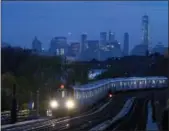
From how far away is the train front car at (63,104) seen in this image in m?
11.5

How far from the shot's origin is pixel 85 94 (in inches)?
514

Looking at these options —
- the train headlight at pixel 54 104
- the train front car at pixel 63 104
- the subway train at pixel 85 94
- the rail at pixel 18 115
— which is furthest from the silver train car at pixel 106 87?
the rail at pixel 18 115

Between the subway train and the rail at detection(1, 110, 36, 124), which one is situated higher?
the subway train

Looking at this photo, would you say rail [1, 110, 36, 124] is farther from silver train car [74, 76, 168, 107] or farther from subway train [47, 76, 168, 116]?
silver train car [74, 76, 168, 107]

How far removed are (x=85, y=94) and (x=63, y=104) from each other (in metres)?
1.62

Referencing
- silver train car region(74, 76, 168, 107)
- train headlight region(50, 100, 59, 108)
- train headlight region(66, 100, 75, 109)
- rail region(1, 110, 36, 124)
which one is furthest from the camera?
silver train car region(74, 76, 168, 107)

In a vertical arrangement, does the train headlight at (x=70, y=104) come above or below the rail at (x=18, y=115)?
above

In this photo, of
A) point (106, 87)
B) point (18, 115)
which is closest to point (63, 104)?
point (18, 115)

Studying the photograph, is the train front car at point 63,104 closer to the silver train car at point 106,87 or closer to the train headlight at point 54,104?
the train headlight at point 54,104

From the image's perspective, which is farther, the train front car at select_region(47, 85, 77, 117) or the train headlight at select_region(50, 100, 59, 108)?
the train headlight at select_region(50, 100, 59, 108)

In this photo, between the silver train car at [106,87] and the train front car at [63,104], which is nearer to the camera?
the train front car at [63,104]

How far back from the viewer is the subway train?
1159cm

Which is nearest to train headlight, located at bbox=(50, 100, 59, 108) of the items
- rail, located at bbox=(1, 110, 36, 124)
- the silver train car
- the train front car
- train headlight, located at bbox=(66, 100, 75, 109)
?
the train front car

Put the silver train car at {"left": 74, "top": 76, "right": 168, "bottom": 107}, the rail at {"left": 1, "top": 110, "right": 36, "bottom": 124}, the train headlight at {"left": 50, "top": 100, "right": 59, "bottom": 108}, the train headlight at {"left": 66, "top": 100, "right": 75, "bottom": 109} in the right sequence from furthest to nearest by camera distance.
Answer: the silver train car at {"left": 74, "top": 76, "right": 168, "bottom": 107} → the train headlight at {"left": 50, "top": 100, "right": 59, "bottom": 108} → the train headlight at {"left": 66, "top": 100, "right": 75, "bottom": 109} → the rail at {"left": 1, "top": 110, "right": 36, "bottom": 124}
